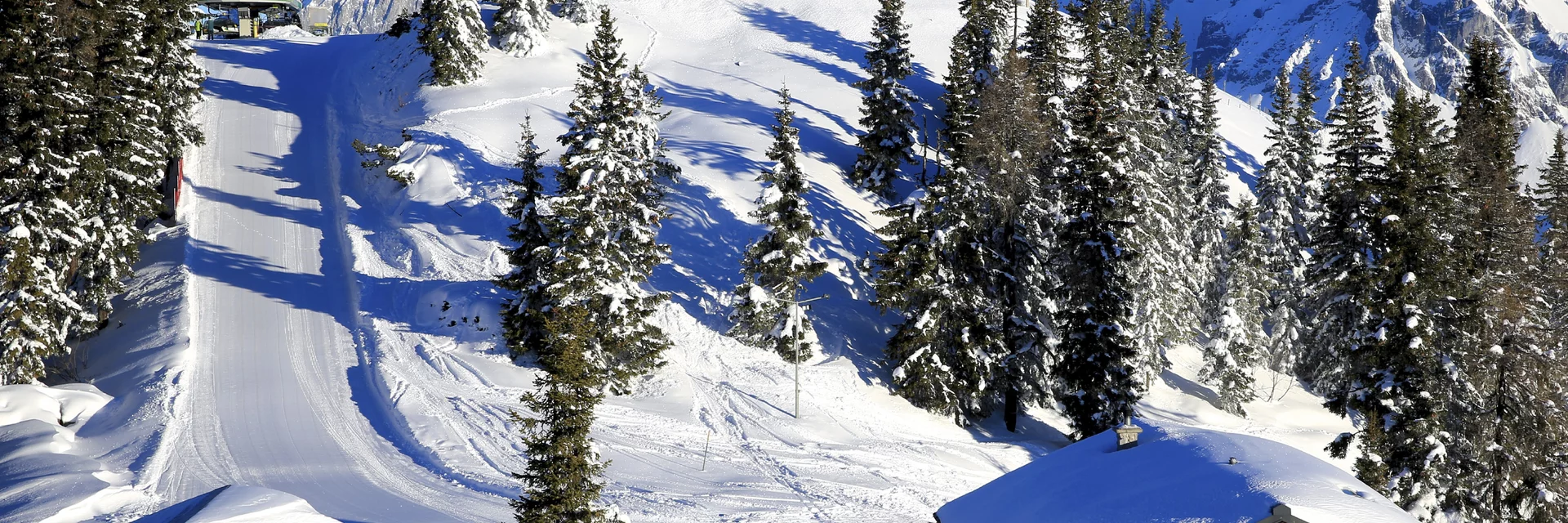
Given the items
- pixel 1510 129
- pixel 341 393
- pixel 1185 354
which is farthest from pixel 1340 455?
pixel 341 393

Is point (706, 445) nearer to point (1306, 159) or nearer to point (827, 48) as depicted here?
point (1306, 159)

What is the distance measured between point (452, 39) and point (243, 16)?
3806 cm

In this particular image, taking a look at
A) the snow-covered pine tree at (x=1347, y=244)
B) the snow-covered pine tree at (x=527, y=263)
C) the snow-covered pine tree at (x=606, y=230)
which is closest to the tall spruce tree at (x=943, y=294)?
the snow-covered pine tree at (x=606, y=230)

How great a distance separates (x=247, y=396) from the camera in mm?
30078

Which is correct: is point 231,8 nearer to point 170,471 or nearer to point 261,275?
point 261,275

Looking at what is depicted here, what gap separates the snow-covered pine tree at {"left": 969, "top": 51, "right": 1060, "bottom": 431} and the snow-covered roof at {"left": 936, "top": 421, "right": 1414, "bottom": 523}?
571 inches

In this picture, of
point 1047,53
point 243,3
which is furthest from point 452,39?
point 243,3

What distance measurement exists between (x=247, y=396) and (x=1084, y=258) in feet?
86.8

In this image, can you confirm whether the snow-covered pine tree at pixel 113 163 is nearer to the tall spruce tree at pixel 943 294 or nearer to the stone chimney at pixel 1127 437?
the tall spruce tree at pixel 943 294

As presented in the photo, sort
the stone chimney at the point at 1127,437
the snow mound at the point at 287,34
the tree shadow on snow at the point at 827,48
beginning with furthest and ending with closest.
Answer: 1. the snow mound at the point at 287,34
2. the tree shadow on snow at the point at 827,48
3. the stone chimney at the point at 1127,437

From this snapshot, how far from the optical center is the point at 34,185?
28938mm

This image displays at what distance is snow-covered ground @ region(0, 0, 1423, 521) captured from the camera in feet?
84.5

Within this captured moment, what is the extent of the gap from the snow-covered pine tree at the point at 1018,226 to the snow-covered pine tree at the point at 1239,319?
31.7 feet

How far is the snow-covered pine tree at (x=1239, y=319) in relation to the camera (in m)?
41.1
